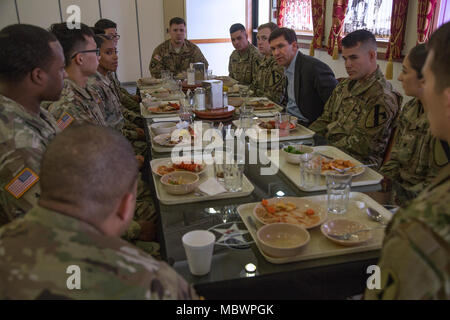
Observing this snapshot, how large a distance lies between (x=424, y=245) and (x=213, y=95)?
2.27 m

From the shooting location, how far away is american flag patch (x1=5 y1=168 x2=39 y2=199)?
133cm

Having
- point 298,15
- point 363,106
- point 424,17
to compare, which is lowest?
point 363,106

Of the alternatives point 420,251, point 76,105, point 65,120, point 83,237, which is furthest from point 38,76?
point 420,251

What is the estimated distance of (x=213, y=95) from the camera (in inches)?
111

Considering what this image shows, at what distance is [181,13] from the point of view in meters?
7.11

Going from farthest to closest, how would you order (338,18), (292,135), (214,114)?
1. (338,18)
2. (214,114)
3. (292,135)

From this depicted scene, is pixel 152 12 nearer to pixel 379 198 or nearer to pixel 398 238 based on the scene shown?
pixel 379 198

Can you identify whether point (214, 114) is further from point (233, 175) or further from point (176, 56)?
point (176, 56)

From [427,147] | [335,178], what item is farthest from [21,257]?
[427,147]

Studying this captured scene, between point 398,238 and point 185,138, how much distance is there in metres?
1.67

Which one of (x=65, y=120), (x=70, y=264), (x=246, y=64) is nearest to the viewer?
(x=70, y=264)

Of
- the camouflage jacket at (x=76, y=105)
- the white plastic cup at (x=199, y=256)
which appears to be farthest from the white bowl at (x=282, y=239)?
the camouflage jacket at (x=76, y=105)

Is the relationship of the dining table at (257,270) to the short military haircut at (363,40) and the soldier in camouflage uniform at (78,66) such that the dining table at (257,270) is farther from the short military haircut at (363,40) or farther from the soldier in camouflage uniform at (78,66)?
the short military haircut at (363,40)

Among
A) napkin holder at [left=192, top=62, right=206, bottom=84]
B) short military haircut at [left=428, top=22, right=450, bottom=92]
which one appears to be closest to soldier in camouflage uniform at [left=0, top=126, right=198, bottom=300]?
short military haircut at [left=428, top=22, right=450, bottom=92]
